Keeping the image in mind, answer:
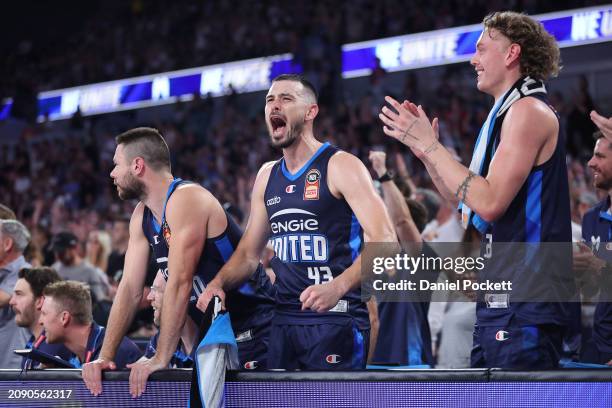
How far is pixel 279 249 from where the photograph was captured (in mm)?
3977

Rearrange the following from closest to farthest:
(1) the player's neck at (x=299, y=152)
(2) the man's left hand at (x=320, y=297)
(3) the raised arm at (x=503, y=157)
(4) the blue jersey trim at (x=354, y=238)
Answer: (3) the raised arm at (x=503, y=157)
(2) the man's left hand at (x=320, y=297)
(4) the blue jersey trim at (x=354, y=238)
(1) the player's neck at (x=299, y=152)

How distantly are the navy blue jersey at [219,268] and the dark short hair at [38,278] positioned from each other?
1.90m

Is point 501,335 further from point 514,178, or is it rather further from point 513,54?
point 513,54

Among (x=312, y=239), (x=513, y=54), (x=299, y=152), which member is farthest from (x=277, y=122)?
(x=513, y=54)

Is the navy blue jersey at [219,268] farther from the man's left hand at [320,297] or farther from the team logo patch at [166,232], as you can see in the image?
the man's left hand at [320,297]

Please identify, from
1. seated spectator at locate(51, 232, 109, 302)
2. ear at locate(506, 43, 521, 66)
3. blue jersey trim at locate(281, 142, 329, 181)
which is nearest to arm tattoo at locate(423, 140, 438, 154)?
ear at locate(506, 43, 521, 66)

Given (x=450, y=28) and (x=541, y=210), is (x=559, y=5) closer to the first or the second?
(x=450, y=28)

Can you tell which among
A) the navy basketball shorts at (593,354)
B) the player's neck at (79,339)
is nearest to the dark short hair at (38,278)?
the player's neck at (79,339)

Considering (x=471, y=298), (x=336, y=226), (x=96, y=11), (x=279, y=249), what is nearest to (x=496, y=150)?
(x=471, y=298)

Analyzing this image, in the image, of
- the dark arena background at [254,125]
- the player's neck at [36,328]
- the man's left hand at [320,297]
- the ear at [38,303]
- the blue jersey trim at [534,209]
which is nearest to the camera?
the blue jersey trim at [534,209]

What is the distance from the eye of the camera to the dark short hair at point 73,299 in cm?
528

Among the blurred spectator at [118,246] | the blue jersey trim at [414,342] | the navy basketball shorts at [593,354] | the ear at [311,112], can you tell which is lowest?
the navy basketball shorts at [593,354]

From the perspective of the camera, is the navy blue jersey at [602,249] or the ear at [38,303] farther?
the ear at [38,303]

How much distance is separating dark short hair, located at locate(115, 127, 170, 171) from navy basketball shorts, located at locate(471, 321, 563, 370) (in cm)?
186
